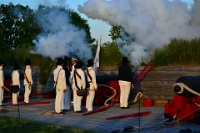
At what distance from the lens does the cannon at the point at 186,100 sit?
36.8 feet

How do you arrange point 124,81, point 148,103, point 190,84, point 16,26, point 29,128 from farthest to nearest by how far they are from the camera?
1. point 16,26
2. point 148,103
3. point 124,81
4. point 190,84
5. point 29,128

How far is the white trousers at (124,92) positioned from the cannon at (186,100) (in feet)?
11.7

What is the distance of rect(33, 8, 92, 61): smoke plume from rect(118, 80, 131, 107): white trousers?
4.57m

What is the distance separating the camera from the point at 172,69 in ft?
52.1

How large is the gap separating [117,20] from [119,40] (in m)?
2.20

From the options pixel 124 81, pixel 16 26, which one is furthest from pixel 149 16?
pixel 16 26

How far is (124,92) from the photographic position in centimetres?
1528

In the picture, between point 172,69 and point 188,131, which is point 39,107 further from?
point 188,131

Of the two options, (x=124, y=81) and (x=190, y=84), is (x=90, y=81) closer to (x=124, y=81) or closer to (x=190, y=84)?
(x=124, y=81)

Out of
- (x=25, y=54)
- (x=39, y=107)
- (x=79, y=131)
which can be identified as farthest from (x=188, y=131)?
→ (x=25, y=54)

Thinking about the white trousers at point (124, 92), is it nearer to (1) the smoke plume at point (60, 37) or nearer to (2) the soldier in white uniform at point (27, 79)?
(2) the soldier in white uniform at point (27, 79)

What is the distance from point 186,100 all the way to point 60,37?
8572 millimetres

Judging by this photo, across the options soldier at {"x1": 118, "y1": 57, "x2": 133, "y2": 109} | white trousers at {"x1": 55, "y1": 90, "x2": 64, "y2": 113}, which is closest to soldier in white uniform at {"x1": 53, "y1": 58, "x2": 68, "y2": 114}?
white trousers at {"x1": 55, "y1": 90, "x2": 64, "y2": 113}

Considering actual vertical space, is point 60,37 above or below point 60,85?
above
